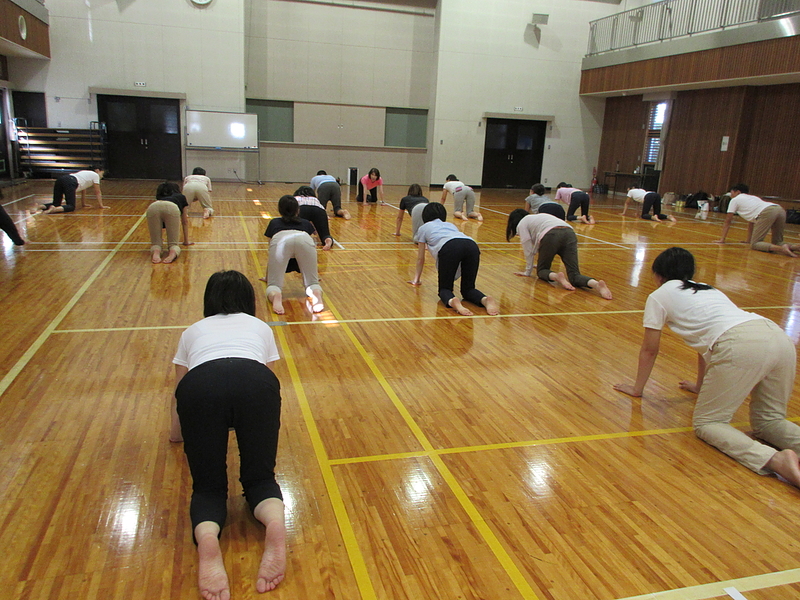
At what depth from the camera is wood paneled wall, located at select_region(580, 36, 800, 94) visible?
47.4 feet

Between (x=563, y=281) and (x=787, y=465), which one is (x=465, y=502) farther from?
(x=563, y=281)

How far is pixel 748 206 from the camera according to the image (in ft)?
35.7

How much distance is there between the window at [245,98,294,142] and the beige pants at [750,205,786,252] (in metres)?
15.3

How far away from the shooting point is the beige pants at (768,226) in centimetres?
1060

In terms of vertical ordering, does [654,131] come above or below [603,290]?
above

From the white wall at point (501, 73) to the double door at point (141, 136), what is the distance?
28.3 feet

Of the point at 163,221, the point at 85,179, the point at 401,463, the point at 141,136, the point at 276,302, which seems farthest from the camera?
the point at 141,136

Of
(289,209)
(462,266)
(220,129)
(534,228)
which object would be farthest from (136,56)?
(462,266)

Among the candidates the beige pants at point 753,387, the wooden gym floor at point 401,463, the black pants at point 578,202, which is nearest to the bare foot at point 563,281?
the wooden gym floor at point 401,463

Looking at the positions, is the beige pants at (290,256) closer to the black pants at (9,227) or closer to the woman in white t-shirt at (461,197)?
the black pants at (9,227)

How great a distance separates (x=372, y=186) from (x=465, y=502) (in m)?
12.7

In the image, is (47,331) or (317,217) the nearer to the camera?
(47,331)

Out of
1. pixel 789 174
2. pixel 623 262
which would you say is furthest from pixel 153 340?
pixel 789 174

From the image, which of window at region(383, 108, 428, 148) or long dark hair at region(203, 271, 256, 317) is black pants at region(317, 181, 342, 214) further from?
window at region(383, 108, 428, 148)
